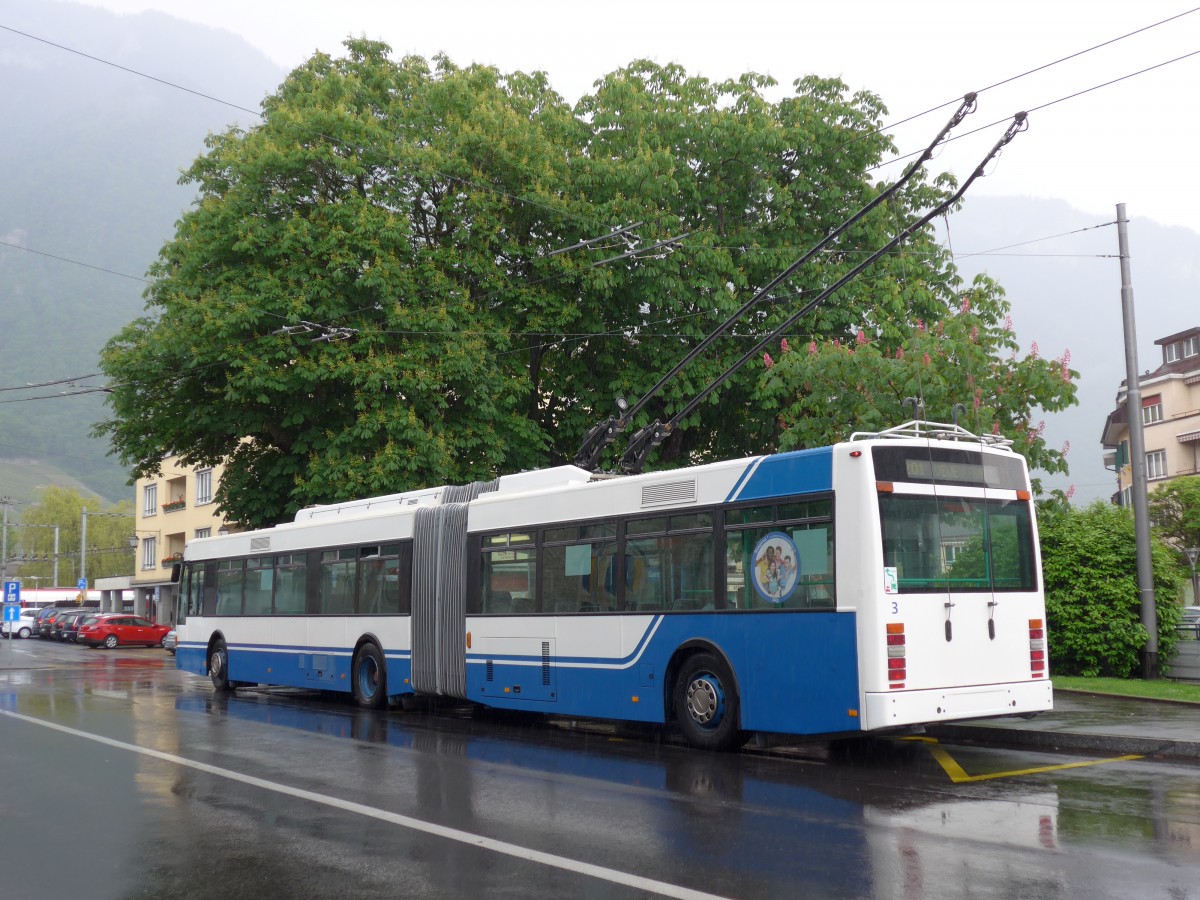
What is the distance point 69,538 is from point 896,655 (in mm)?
131834

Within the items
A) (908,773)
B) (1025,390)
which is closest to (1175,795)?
(908,773)

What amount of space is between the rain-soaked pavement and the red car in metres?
41.3

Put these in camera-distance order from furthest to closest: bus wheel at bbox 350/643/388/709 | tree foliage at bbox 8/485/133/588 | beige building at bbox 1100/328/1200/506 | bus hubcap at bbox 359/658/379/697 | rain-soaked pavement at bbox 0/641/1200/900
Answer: tree foliage at bbox 8/485/133/588
beige building at bbox 1100/328/1200/506
bus hubcap at bbox 359/658/379/697
bus wheel at bbox 350/643/388/709
rain-soaked pavement at bbox 0/641/1200/900

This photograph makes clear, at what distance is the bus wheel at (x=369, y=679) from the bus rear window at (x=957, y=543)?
31.0 feet

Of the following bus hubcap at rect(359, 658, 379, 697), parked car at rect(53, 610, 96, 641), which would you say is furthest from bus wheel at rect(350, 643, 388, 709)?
parked car at rect(53, 610, 96, 641)

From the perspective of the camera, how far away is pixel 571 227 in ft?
88.3

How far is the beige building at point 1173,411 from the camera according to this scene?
218 feet

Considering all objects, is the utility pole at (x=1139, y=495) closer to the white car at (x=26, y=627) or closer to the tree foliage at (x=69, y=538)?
the white car at (x=26, y=627)

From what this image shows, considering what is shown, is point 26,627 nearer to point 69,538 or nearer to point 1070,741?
point 69,538

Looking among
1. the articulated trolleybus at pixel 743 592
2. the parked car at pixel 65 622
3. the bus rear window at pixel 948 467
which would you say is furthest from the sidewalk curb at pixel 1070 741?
the parked car at pixel 65 622

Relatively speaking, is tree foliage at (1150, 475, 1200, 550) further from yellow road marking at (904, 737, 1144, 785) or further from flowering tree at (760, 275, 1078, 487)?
yellow road marking at (904, 737, 1144, 785)

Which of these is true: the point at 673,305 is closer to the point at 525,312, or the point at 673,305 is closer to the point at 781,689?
the point at 525,312

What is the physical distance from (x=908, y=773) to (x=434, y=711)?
9207mm

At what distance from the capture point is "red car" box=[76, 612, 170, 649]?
53875 millimetres
